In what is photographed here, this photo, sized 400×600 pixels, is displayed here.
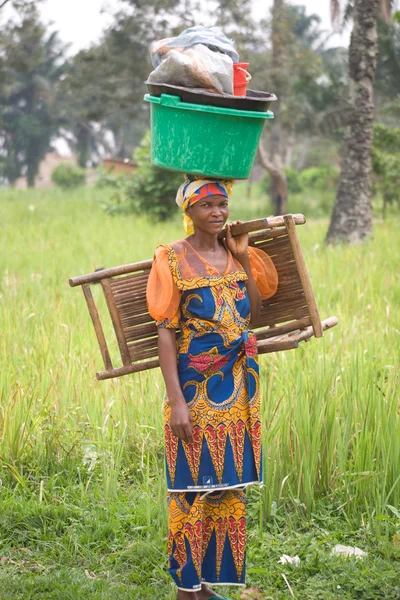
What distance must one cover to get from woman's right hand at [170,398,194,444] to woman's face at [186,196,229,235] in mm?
550

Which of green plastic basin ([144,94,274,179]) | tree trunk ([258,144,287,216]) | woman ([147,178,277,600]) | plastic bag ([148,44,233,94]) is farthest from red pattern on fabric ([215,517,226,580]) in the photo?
tree trunk ([258,144,287,216])

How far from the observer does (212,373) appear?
2645mm

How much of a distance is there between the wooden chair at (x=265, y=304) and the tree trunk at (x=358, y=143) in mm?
7527

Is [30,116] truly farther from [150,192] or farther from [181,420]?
[181,420]

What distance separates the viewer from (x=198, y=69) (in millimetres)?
2562

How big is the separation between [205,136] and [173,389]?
2.60 feet

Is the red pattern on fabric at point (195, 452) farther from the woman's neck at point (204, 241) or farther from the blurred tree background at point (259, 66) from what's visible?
the blurred tree background at point (259, 66)

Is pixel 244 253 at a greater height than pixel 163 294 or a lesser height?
greater

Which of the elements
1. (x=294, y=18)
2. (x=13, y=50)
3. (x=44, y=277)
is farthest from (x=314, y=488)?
(x=294, y=18)

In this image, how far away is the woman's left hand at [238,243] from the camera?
2742 millimetres

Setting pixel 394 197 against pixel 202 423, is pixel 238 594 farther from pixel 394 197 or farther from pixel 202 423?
pixel 394 197

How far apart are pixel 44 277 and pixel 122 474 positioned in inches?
166

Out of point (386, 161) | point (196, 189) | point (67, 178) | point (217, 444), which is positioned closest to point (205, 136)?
point (196, 189)

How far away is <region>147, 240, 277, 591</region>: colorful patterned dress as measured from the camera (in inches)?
104
